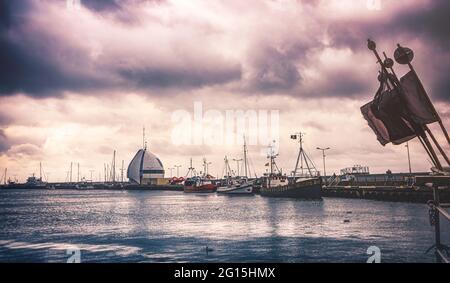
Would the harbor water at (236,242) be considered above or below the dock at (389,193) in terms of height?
below

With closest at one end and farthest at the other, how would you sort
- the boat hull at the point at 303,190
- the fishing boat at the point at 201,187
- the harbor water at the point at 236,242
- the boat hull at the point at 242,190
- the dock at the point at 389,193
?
the harbor water at the point at 236,242 → the dock at the point at 389,193 → the boat hull at the point at 303,190 → the boat hull at the point at 242,190 → the fishing boat at the point at 201,187

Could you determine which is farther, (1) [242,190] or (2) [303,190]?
(1) [242,190]

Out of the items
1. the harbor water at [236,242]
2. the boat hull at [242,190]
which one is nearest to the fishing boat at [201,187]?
the boat hull at [242,190]

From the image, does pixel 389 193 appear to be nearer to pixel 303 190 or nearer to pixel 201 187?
pixel 303 190

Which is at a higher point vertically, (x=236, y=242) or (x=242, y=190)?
(x=242, y=190)

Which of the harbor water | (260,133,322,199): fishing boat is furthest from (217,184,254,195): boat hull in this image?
the harbor water

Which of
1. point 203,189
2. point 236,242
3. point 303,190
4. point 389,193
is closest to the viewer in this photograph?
point 236,242

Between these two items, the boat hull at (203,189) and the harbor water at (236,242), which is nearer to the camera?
the harbor water at (236,242)

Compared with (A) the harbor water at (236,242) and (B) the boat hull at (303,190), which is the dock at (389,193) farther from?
(A) the harbor water at (236,242)

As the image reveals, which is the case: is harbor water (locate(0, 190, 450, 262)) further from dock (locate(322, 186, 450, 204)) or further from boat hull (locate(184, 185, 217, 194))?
boat hull (locate(184, 185, 217, 194))

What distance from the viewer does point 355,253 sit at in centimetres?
2300

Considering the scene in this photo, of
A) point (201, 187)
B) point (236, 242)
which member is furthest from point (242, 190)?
point (236, 242)

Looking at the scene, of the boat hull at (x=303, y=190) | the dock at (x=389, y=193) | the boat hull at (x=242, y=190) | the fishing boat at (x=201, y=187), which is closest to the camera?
the dock at (x=389, y=193)
